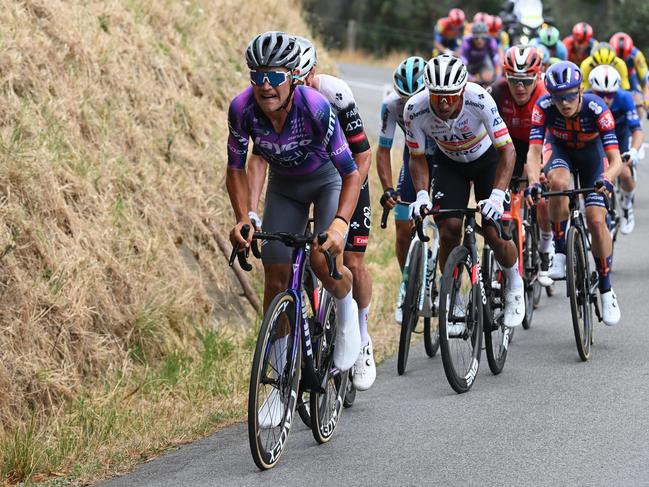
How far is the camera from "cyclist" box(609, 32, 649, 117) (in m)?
17.3

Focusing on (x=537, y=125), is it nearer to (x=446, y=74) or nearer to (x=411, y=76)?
(x=411, y=76)

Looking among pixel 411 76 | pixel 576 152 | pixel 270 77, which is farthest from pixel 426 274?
pixel 270 77

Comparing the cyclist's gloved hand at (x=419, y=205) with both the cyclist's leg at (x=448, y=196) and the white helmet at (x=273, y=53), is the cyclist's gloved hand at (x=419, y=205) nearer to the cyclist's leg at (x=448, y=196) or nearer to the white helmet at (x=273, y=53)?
the cyclist's leg at (x=448, y=196)

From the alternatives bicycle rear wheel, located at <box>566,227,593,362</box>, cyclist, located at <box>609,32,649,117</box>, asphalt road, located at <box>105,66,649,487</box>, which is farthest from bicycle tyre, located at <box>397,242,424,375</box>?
cyclist, located at <box>609,32,649,117</box>

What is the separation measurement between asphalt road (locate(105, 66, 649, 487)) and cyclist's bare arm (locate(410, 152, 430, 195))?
139 centimetres

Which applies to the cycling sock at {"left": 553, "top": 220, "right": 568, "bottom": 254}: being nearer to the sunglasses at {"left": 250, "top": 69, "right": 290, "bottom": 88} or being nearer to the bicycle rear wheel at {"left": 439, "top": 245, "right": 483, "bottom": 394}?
the bicycle rear wheel at {"left": 439, "top": 245, "right": 483, "bottom": 394}

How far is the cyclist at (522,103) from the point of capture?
10.1 meters

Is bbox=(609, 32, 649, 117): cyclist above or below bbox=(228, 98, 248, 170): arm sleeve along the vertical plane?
above

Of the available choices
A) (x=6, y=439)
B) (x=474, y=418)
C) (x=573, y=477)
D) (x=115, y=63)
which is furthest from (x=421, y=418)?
(x=115, y=63)

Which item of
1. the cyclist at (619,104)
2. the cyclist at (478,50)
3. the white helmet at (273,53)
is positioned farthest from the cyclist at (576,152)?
the cyclist at (478,50)

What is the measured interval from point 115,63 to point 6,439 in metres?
5.63

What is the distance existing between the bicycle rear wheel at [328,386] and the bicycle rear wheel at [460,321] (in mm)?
819

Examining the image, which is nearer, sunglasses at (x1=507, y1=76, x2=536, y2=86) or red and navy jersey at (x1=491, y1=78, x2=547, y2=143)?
sunglasses at (x1=507, y1=76, x2=536, y2=86)

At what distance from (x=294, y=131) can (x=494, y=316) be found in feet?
9.29
